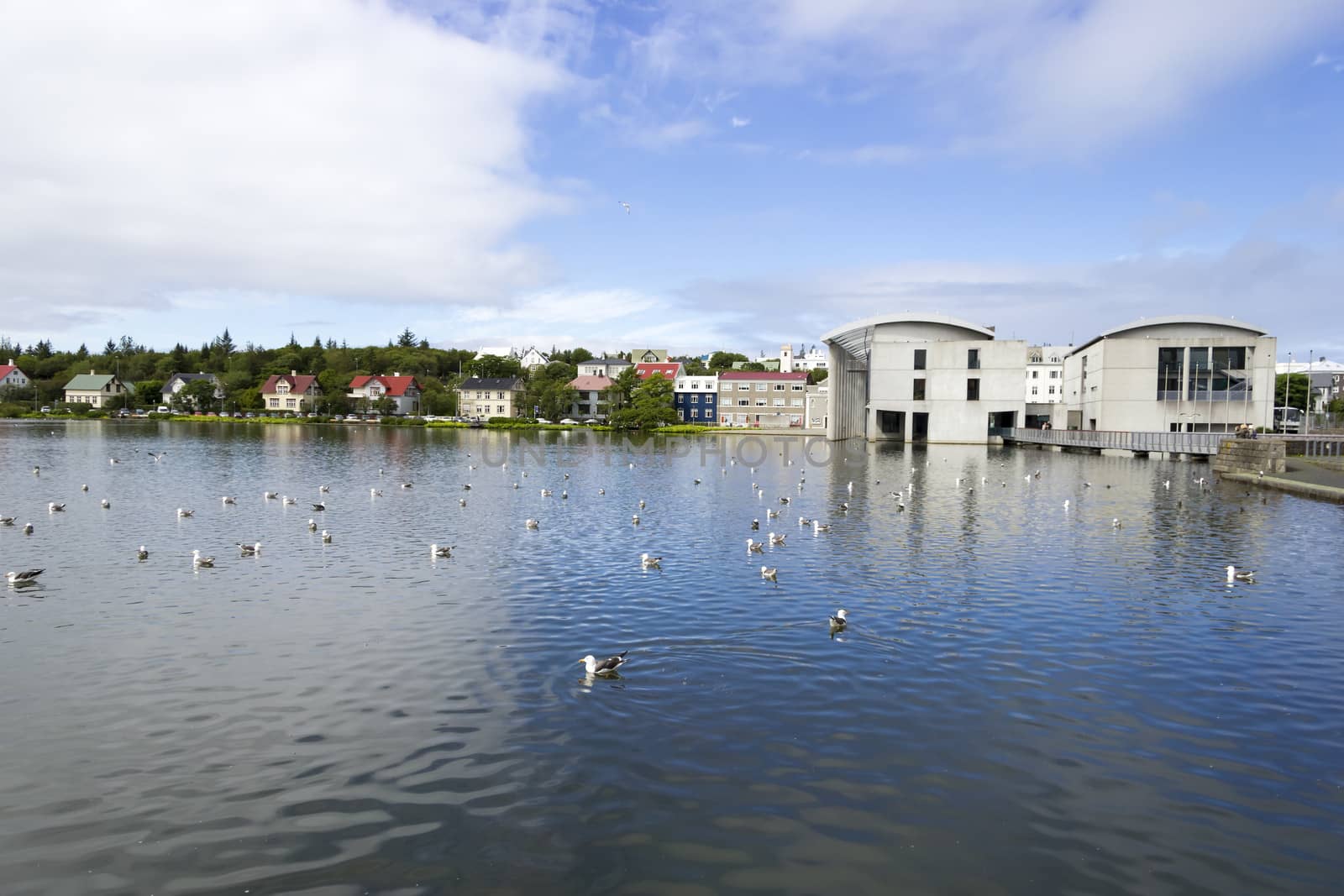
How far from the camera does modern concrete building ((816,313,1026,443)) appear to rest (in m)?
92.8

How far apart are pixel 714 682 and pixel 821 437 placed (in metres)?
105

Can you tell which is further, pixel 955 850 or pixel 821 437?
pixel 821 437

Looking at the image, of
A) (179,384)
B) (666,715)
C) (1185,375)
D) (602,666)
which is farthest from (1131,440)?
(179,384)

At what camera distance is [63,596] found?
1922 centimetres

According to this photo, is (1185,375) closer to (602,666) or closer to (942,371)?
(942,371)

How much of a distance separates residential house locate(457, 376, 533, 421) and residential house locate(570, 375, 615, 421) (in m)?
10.0

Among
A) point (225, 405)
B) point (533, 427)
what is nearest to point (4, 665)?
point (533, 427)

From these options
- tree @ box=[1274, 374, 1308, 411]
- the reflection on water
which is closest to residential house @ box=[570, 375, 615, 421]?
tree @ box=[1274, 374, 1308, 411]

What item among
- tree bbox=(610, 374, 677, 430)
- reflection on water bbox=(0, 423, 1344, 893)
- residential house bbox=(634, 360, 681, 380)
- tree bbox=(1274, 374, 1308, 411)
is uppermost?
residential house bbox=(634, 360, 681, 380)

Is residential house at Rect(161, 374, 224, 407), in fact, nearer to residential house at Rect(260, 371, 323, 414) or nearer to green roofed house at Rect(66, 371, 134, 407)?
green roofed house at Rect(66, 371, 134, 407)

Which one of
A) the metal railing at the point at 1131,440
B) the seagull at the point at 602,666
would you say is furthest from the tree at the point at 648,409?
the seagull at the point at 602,666

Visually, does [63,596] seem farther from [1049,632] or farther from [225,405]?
[225,405]

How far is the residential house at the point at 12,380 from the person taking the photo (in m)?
169

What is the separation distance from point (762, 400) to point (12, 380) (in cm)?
16116
